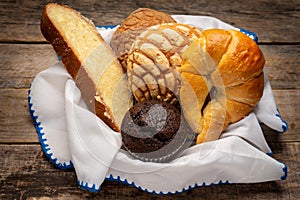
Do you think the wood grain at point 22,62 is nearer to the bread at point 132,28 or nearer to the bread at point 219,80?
the bread at point 132,28

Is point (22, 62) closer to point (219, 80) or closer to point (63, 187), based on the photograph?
point (63, 187)

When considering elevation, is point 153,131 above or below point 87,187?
above

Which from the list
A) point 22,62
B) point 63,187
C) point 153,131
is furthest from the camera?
point 22,62

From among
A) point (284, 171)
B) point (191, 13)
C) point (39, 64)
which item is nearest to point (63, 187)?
point (39, 64)

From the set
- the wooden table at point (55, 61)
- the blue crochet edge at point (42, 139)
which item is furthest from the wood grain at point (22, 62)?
the blue crochet edge at point (42, 139)

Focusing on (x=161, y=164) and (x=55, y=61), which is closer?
(x=161, y=164)

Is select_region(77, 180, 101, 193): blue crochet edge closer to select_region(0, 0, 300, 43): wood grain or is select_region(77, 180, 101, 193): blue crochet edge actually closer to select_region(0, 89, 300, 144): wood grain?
select_region(0, 89, 300, 144): wood grain

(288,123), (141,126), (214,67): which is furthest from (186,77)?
(288,123)

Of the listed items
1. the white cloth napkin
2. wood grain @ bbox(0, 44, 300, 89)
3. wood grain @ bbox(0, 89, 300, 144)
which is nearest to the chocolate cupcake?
the white cloth napkin
